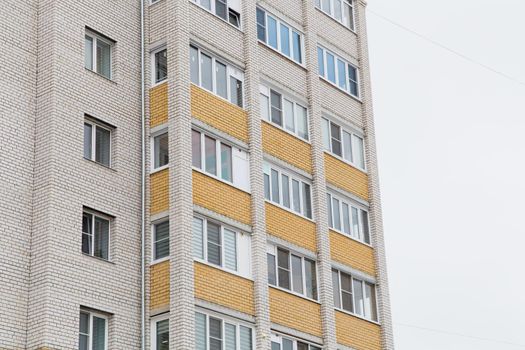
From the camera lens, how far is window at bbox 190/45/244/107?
108ft

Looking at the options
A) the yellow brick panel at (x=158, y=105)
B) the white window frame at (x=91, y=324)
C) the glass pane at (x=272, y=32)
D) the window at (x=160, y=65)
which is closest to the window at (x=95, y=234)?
the white window frame at (x=91, y=324)

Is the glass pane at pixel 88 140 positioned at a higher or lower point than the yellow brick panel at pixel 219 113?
lower

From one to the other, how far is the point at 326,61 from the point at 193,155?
9.38 m

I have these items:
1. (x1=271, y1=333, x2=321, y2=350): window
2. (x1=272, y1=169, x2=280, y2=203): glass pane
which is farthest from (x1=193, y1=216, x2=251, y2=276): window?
(x1=272, y1=169, x2=280, y2=203): glass pane

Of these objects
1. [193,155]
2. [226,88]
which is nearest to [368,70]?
[226,88]

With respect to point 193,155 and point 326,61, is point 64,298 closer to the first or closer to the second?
point 193,155

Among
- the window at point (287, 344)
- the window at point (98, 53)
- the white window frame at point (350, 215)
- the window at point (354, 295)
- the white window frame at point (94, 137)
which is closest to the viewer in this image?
the white window frame at point (94, 137)

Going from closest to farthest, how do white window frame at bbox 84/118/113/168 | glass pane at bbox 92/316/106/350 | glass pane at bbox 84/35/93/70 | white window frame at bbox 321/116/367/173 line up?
glass pane at bbox 92/316/106/350 → white window frame at bbox 84/118/113/168 → glass pane at bbox 84/35/93/70 → white window frame at bbox 321/116/367/173

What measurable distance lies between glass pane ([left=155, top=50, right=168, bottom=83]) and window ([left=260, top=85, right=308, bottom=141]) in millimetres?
3820

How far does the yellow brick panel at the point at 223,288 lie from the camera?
98.9ft

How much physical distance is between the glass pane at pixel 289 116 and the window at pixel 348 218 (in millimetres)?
2672

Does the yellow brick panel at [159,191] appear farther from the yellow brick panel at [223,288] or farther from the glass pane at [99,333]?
the glass pane at [99,333]

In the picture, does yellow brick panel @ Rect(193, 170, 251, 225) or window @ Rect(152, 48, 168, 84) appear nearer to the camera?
yellow brick panel @ Rect(193, 170, 251, 225)

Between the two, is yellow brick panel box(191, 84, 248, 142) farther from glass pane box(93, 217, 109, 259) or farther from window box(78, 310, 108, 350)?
window box(78, 310, 108, 350)
